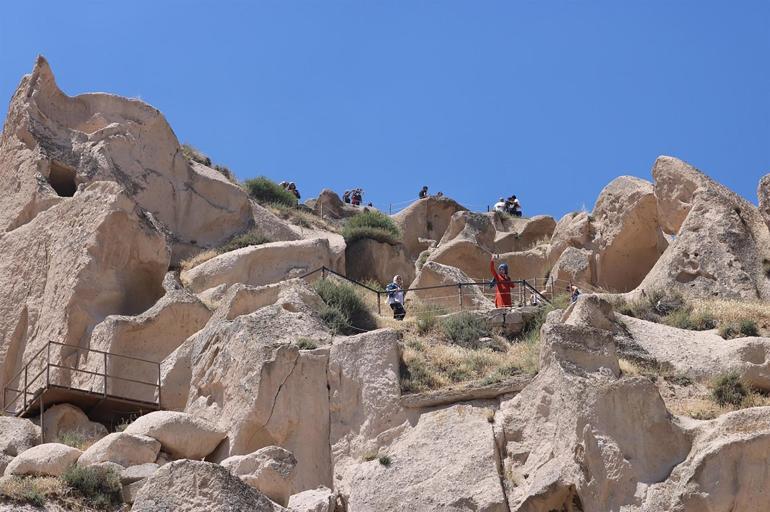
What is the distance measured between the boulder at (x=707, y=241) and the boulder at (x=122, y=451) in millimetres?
10638

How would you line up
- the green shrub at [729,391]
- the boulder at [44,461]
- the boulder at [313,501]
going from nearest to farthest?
the boulder at [313,501] → the boulder at [44,461] → the green shrub at [729,391]

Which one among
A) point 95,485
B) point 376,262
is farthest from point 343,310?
point 376,262

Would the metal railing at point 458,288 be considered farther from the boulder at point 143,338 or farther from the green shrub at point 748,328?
the green shrub at point 748,328

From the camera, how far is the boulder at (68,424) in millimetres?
24719

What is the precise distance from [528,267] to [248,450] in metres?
16.2

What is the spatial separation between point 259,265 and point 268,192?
9911 mm

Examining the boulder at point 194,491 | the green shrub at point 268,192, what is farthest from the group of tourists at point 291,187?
the boulder at point 194,491

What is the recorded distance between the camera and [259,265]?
32906 mm

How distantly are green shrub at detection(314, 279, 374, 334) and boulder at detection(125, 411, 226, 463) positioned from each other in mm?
3101

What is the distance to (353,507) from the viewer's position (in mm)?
21578

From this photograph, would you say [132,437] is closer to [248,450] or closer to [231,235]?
[248,450]

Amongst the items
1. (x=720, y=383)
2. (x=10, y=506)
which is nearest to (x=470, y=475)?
(x=720, y=383)

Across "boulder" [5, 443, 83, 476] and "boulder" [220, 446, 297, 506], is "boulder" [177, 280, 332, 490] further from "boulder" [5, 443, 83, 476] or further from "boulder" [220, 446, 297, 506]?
"boulder" [5, 443, 83, 476]

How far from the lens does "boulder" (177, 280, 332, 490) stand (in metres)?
23.2
